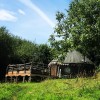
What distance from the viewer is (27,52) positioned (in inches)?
2874

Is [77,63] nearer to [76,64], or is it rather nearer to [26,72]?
[76,64]

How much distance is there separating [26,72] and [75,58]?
1543 centimetres

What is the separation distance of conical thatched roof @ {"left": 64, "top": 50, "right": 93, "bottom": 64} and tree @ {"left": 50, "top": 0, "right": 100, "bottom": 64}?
138 centimetres

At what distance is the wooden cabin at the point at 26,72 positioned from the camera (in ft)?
150

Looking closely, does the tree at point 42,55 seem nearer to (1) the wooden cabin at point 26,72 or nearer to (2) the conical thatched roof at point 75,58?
(2) the conical thatched roof at point 75,58

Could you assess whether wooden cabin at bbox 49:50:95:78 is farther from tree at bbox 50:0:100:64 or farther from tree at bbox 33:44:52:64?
tree at bbox 33:44:52:64

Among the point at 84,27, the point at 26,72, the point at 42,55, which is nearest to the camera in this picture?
the point at 26,72

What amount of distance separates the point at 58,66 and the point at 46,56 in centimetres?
1190

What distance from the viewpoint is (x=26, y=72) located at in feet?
152

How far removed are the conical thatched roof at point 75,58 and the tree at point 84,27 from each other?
1377 mm

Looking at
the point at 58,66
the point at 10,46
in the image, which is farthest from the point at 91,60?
the point at 10,46

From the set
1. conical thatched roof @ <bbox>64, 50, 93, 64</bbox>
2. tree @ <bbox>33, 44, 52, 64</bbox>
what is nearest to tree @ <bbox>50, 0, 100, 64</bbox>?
conical thatched roof @ <bbox>64, 50, 93, 64</bbox>

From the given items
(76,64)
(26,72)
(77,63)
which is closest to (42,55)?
(76,64)

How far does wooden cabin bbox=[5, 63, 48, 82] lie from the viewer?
45.6 m
